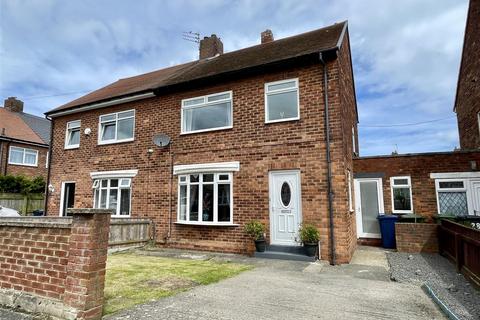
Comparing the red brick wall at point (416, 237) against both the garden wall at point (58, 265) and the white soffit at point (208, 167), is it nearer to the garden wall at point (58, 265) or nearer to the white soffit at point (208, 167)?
the white soffit at point (208, 167)

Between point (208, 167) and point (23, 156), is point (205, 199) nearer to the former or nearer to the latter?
point (208, 167)

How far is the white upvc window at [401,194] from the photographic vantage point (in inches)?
432

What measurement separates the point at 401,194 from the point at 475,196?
2.13 meters

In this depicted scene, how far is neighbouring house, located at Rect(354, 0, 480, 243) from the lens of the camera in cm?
1033

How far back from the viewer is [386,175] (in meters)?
11.3

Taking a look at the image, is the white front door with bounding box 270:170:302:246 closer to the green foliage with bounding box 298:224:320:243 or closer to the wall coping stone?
the green foliage with bounding box 298:224:320:243

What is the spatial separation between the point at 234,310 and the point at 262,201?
192 inches

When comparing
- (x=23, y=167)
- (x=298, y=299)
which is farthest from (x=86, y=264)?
(x=23, y=167)

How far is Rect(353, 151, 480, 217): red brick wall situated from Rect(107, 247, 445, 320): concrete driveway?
16.0 feet

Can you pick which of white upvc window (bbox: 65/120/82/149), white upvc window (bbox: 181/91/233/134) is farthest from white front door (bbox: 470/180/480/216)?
white upvc window (bbox: 65/120/82/149)

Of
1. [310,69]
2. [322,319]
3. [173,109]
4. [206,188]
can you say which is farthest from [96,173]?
[322,319]

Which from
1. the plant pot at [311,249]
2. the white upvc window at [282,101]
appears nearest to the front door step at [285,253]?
the plant pot at [311,249]

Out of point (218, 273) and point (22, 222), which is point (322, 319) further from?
point (22, 222)

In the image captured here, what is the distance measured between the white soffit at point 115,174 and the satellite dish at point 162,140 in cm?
152
